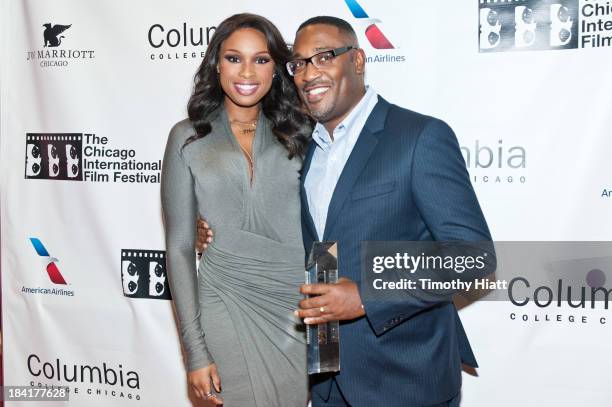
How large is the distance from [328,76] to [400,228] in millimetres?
511

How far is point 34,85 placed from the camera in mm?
3393

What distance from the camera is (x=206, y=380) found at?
2.26 meters

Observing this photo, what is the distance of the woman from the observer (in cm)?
226

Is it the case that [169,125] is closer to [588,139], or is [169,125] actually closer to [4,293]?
[4,293]

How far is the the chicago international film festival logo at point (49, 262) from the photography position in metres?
3.43

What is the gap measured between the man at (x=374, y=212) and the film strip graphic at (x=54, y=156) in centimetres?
169

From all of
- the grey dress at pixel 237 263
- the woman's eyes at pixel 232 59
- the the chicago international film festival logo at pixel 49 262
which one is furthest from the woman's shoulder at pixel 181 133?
the the chicago international film festival logo at pixel 49 262

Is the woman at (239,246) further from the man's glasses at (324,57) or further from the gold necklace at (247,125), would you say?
the man's glasses at (324,57)

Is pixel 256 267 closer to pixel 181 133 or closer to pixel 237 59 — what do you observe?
pixel 181 133

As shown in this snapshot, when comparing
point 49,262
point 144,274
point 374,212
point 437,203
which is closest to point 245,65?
point 374,212

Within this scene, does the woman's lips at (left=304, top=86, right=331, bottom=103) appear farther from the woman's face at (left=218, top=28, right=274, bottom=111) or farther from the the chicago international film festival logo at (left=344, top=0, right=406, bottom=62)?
the the chicago international film festival logo at (left=344, top=0, right=406, bottom=62)

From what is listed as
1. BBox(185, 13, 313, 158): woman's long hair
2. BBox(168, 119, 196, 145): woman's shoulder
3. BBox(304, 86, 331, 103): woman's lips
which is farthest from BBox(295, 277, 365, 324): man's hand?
BBox(168, 119, 196, 145): woman's shoulder

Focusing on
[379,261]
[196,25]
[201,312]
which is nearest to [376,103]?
[379,261]

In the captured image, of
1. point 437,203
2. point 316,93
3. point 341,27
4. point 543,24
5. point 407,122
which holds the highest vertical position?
point 543,24
